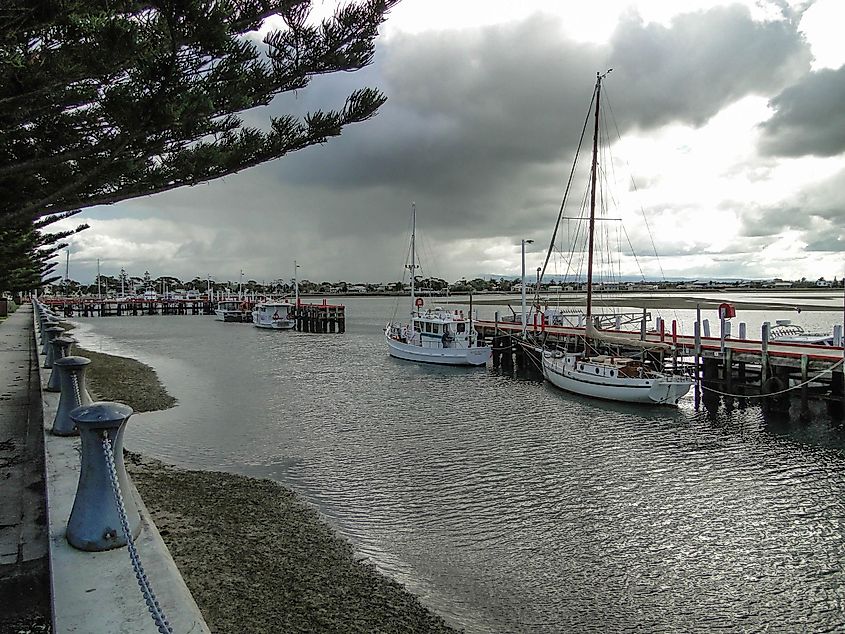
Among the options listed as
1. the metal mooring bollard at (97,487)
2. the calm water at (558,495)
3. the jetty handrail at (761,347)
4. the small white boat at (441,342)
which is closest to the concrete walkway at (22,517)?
the metal mooring bollard at (97,487)

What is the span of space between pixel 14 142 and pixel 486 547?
28.1 ft

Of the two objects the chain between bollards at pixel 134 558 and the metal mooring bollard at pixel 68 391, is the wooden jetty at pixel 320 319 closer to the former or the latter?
the metal mooring bollard at pixel 68 391

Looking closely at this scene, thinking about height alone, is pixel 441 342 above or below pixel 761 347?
below

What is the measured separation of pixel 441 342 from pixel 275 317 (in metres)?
41.3

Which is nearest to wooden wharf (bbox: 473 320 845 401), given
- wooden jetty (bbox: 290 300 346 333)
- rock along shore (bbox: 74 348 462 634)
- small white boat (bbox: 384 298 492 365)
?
small white boat (bbox: 384 298 492 365)

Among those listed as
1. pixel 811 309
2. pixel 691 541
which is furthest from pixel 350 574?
pixel 811 309

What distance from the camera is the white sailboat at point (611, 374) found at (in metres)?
22.3

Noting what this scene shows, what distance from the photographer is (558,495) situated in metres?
12.7

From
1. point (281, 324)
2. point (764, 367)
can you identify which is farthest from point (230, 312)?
point (764, 367)

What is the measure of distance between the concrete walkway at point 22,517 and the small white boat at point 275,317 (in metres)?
60.5

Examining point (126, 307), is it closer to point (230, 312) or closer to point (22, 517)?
point (230, 312)

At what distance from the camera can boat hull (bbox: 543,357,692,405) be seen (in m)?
22.2

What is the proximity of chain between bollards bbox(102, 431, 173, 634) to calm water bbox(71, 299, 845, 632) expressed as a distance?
4.76 meters

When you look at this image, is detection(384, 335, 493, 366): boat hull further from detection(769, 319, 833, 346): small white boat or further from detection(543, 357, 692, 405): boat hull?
detection(769, 319, 833, 346): small white boat
